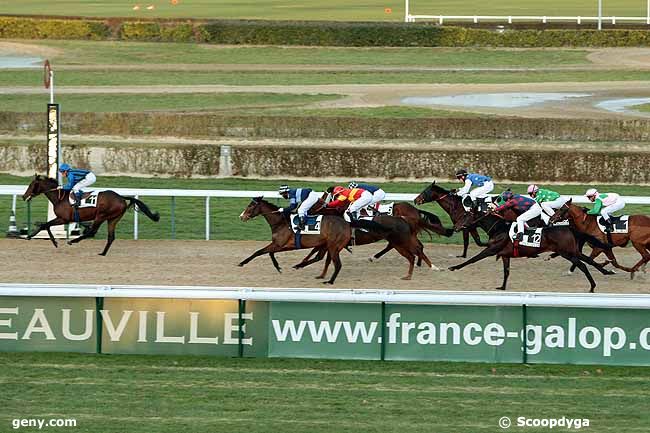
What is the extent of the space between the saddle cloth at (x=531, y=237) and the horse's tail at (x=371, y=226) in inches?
48.7

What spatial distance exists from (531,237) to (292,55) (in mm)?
22003

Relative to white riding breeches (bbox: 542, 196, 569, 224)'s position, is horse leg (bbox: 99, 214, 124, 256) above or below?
below

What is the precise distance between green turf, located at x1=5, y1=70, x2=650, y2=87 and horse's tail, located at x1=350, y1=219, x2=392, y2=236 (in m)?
16.0

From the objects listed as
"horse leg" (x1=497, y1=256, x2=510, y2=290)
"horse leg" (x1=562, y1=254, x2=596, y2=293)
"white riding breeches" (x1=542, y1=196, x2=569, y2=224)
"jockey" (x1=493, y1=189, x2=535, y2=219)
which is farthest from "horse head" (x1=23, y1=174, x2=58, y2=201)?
"horse leg" (x1=562, y1=254, x2=596, y2=293)

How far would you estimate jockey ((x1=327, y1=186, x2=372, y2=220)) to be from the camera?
14.2m

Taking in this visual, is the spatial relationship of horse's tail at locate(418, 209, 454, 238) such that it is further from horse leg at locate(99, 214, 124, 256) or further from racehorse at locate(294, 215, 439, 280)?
horse leg at locate(99, 214, 124, 256)

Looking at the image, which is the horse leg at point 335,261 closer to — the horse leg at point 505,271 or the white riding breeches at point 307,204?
the white riding breeches at point 307,204

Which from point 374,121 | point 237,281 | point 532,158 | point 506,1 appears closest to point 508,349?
point 237,281

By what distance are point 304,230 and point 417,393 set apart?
410 centimetres

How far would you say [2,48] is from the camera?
116ft

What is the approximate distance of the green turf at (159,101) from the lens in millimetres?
25828

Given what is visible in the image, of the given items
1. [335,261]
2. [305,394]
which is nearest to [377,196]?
[335,261]

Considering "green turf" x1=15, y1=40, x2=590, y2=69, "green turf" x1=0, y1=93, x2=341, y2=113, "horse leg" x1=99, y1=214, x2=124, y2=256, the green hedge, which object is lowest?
"horse leg" x1=99, y1=214, x2=124, y2=256

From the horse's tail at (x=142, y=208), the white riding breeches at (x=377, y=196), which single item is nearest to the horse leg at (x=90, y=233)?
the horse's tail at (x=142, y=208)
